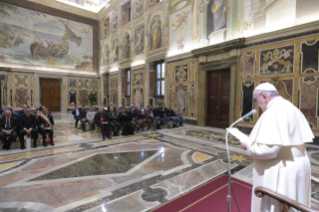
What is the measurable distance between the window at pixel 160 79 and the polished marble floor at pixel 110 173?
6.52m

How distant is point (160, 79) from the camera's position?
12.2 m

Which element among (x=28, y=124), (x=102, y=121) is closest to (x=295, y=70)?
(x=102, y=121)

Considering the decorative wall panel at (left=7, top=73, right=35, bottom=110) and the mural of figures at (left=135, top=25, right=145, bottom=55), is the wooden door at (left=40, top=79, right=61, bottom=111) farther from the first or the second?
the mural of figures at (left=135, top=25, right=145, bottom=55)

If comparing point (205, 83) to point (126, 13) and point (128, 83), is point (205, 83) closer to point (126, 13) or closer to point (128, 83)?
point (128, 83)

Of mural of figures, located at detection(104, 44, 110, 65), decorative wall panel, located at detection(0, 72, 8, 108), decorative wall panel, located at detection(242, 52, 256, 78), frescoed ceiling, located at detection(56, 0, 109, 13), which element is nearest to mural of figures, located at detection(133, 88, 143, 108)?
mural of figures, located at detection(104, 44, 110, 65)

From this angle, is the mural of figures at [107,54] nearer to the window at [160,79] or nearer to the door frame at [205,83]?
the window at [160,79]

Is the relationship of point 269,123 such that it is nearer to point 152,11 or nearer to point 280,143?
point 280,143

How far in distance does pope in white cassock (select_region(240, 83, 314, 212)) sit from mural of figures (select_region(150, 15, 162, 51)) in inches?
422

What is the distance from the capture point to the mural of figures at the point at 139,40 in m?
13.1

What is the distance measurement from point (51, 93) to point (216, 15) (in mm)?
15069

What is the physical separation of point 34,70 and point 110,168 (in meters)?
15.0

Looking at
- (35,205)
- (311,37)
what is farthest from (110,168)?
(311,37)

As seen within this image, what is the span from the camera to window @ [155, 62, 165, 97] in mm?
11984

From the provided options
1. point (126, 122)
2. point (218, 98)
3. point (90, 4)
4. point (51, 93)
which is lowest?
point (126, 122)
